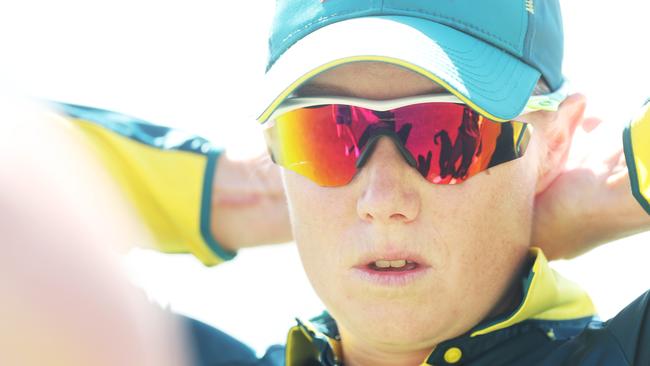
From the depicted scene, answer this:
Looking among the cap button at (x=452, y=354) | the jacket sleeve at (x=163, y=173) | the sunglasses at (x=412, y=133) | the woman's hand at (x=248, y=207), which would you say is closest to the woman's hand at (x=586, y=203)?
the sunglasses at (x=412, y=133)

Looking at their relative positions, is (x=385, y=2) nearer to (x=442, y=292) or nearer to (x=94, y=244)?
(x=442, y=292)

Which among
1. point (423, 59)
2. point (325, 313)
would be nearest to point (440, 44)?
point (423, 59)

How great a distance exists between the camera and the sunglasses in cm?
191

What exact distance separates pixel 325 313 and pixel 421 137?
2.41ft

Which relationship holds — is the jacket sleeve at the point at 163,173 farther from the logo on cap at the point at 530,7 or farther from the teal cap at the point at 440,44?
the logo on cap at the point at 530,7

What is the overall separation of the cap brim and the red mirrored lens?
6cm

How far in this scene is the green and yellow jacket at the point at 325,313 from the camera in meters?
1.93

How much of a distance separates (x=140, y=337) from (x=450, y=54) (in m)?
1.17

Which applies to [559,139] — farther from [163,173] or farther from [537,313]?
[163,173]

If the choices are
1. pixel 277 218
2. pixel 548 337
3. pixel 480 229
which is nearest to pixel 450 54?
pixel 480 229

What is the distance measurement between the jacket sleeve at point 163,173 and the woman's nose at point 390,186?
2.77 ft

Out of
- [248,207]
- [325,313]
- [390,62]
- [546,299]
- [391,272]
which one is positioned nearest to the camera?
[390,62]

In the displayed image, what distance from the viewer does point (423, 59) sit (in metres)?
1.87

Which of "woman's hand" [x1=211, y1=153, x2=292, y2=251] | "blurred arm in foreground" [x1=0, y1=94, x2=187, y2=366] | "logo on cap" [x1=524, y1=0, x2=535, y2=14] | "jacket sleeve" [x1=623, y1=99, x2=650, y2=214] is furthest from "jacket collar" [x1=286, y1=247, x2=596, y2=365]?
"blurred arm in foreground" [x1=0, y1=94, x2=187, y2=366]
